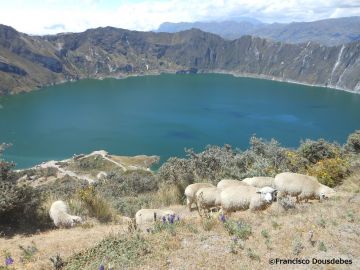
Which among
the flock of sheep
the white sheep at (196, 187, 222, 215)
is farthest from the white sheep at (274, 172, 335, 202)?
the white sheep at (196, 187, 222, 215)

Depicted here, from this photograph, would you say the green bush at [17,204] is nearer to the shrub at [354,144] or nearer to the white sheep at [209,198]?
the white sheep at [209,198]

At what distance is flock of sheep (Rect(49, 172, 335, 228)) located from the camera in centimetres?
1027

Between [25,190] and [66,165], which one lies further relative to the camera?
[66,165]

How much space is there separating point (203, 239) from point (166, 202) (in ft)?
22.0

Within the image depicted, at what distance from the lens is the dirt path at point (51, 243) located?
7.47m

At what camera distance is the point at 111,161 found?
9506 centimetres

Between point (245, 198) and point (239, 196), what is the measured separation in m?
0.18

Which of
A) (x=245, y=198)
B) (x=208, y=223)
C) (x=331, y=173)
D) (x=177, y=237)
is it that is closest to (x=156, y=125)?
(x=331, y=173)

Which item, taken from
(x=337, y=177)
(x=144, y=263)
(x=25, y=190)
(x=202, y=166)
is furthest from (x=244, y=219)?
(x=202, y=166)

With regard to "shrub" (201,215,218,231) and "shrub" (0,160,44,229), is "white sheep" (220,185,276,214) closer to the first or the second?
"shrub" (201,215,218,231)

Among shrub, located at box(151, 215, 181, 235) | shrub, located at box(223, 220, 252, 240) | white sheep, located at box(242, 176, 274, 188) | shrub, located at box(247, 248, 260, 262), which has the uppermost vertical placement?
shrub, located at box(247, 248, 260, 262)

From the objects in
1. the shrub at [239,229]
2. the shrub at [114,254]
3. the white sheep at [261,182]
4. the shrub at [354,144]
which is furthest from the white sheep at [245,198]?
the shrub at [354,144]

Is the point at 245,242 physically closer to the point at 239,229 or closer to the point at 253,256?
the point at 239,229

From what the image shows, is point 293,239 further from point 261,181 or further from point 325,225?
point 261,181
